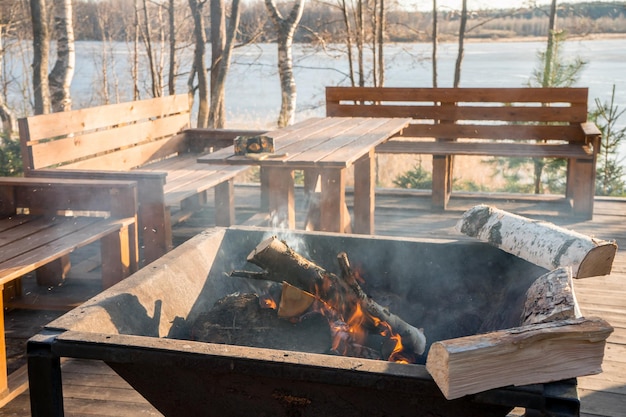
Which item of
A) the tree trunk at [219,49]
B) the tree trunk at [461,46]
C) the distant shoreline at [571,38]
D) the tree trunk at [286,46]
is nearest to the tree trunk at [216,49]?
the tree trunk at [219,49]

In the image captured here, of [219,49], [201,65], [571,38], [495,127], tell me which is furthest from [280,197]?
[571,38]

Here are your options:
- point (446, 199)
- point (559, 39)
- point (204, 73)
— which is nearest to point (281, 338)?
point (446, 199)

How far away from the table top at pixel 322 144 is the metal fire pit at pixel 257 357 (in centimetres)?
111

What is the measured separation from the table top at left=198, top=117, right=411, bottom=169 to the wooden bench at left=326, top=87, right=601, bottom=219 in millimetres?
1215

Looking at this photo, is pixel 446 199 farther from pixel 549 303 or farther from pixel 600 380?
pixel 549 303

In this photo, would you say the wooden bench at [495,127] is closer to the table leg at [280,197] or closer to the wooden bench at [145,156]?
the wooden bench at [145,156]

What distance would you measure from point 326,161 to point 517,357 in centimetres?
216

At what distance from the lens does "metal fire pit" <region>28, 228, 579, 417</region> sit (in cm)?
169

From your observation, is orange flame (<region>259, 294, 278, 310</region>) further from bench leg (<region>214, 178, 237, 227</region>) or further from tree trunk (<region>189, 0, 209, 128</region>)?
tree trunk (<region>189, 0, 209, 128</region>)

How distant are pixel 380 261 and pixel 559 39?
6298 mm

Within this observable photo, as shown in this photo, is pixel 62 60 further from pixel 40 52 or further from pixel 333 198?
pixel 333 198

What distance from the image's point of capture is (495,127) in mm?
7281

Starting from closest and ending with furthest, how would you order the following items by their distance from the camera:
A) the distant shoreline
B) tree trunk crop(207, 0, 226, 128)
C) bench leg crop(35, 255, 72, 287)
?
bench leg crop(35, 255, 72, 287)
tree trunk crop(207, 0, 226, 128)
the distant shoreline

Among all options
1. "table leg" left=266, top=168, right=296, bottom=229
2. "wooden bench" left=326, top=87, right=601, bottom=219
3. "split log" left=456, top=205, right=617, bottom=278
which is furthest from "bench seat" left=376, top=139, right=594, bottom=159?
"split log" left=456, top=205, right=617, bottom=278
